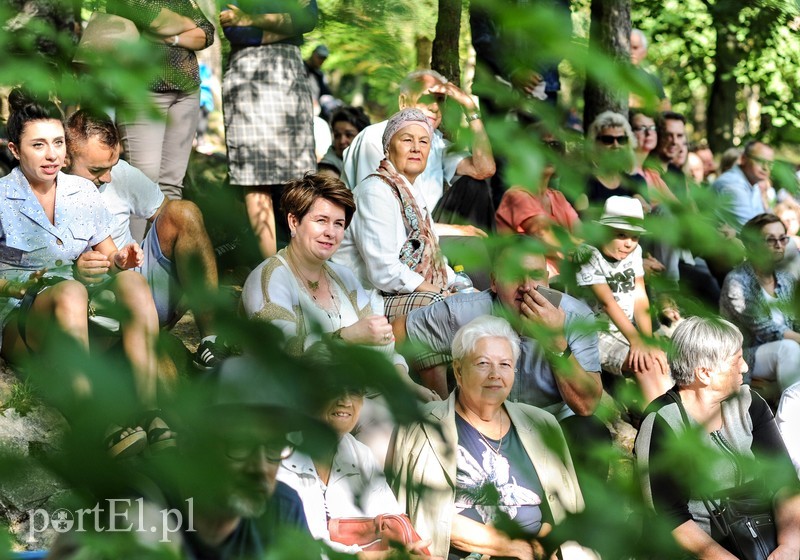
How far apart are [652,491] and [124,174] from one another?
3.48m

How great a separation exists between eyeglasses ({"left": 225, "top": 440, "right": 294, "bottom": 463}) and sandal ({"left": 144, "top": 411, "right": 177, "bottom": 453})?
0.18 ft

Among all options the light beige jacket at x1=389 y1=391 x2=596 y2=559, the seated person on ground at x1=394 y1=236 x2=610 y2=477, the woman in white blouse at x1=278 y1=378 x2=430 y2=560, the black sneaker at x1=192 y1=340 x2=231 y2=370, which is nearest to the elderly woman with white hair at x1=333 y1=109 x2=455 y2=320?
the seated person on ground at x1=394 y1=236 x2=610 y2=477

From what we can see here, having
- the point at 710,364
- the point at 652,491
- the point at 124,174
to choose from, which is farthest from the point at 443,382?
the point at 652,491

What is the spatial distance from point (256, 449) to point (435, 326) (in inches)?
128

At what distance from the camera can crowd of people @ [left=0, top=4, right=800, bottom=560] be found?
1.10 m

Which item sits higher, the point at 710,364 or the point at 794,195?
the point at 794,195

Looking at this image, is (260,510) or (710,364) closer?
(260,510)

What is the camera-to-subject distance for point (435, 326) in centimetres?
432

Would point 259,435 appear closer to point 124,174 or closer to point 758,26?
point 758,26

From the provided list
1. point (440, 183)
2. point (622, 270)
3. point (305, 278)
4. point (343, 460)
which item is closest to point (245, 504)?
point (343, 460)

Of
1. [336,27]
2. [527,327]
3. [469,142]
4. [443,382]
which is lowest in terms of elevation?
[443,382]

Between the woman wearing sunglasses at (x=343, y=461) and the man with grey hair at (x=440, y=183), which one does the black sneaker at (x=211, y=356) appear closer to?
the woman wearing sunglasses at (x=343, y=461)

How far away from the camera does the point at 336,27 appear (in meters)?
1.26

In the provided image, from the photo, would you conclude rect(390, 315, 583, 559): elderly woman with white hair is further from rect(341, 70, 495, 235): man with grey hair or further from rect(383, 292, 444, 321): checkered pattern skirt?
rect(341, 70, 495, 235): man with grey hair
